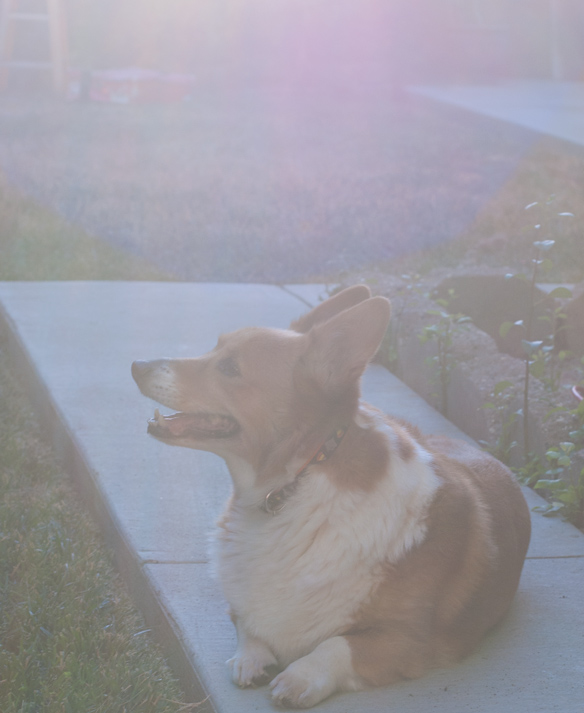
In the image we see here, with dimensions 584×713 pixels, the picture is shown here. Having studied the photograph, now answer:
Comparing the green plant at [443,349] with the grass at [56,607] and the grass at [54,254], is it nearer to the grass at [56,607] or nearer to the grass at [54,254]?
the grass at [56,607]

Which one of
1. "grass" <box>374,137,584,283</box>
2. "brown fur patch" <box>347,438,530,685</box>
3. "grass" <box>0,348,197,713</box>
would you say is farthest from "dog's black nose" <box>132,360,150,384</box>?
"grass" <box>374,137,584,283</box>

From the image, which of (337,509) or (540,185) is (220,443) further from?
(540,185)

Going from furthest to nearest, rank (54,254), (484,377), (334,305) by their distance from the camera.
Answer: (54,254)
(484,377)
(334,305)

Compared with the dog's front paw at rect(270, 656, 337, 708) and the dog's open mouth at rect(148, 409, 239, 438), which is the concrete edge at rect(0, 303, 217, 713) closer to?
the dog's front paw at rect(270, 656, 337, 708)

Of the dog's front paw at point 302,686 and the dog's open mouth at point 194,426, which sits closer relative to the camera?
the dog's front paw at point 302,686

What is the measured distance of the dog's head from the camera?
2.70m

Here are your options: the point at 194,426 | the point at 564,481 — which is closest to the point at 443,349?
the point at 564,481

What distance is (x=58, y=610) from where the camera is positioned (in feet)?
9.92

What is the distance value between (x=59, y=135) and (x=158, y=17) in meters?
10.3

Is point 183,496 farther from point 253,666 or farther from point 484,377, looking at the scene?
point 484,377

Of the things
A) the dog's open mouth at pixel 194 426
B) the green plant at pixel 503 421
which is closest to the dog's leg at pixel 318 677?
the dog's open mouth at pixel 194 426

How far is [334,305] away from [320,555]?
A: 888mm

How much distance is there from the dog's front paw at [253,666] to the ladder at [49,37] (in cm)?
1749

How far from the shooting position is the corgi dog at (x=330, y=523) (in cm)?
259
